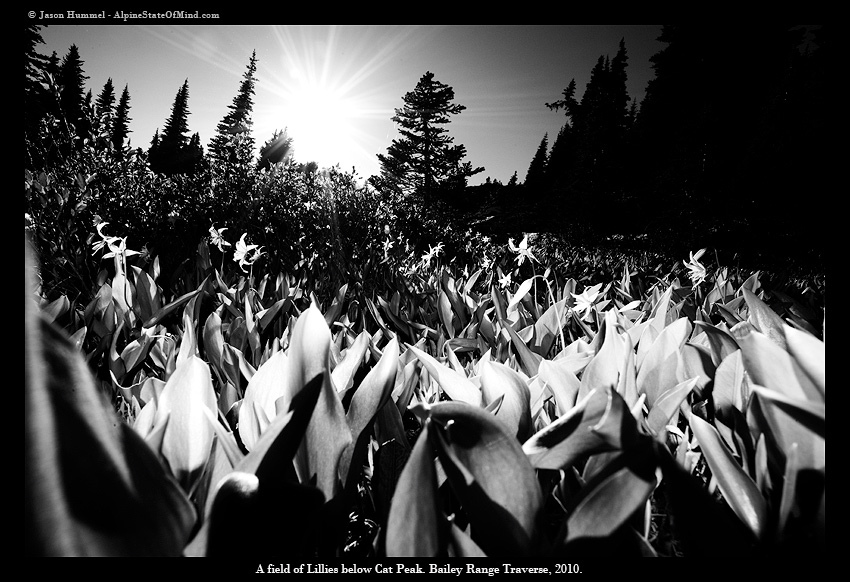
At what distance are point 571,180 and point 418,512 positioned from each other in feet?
79.0

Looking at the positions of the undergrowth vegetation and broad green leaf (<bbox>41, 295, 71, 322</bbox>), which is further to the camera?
broad green leaf (<bbox>41, 295, 71, 322</bbox>)

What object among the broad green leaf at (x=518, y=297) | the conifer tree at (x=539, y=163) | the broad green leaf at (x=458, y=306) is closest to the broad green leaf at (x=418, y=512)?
the broad green leaf at (x=518, y=297)

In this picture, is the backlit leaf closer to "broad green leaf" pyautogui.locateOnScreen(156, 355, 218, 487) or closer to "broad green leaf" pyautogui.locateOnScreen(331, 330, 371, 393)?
"broad green leaf" pyautogui.locateOnScreen(156, 355, 218, 487)

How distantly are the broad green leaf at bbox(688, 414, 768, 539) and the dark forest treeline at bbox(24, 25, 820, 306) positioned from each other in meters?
0.68

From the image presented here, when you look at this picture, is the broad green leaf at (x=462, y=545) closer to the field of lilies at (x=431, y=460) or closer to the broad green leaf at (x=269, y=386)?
the field of lilies at (x=431, y=460)

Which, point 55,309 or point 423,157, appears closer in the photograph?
point 55,309

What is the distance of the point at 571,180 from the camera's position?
2234 centimetres

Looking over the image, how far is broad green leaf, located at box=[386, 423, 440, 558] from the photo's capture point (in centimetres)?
42

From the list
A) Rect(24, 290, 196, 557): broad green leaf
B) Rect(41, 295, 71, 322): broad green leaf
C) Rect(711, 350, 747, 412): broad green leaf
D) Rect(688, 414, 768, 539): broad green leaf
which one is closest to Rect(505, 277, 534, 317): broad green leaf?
Rect(711, 350, 747, 412): broad green leaf

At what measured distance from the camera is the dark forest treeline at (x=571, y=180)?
3518mm

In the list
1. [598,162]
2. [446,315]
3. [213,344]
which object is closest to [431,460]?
[213,344]

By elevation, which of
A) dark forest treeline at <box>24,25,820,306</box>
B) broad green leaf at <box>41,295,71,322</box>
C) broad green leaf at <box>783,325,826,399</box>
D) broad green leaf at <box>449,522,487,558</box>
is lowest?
broad green leaf at <box>449,522,487,558</box>

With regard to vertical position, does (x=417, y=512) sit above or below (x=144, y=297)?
below

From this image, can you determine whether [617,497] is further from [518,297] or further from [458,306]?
[458,306]
